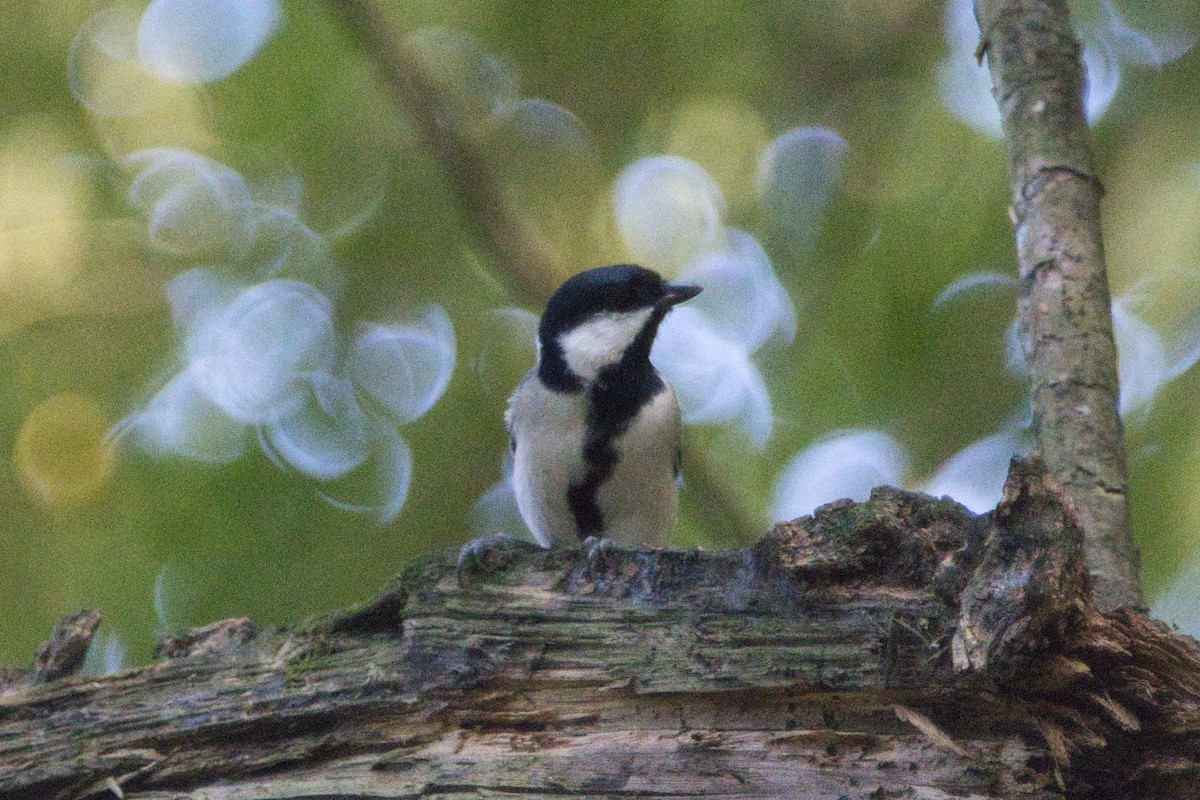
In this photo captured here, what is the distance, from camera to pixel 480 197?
14.6 ft

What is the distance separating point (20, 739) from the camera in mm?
2518

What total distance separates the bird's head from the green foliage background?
63cm

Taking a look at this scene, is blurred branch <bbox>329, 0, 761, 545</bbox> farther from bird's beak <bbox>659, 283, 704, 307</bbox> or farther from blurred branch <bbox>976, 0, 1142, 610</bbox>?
blurred branch <bbox>976, 0, 1142, 610</bbox>

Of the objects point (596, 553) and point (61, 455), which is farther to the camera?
point (61, 455)

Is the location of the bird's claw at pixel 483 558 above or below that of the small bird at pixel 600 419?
below

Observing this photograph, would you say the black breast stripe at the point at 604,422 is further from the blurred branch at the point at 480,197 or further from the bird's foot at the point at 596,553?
the bird's foot at the point at 596,553

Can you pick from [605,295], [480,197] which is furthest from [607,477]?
[480,197]

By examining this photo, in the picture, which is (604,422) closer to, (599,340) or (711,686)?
(599,340)

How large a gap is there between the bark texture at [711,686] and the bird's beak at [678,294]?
6.08 ft

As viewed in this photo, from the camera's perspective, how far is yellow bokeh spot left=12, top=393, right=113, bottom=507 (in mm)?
4254

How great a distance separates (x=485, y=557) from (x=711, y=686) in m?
0.55

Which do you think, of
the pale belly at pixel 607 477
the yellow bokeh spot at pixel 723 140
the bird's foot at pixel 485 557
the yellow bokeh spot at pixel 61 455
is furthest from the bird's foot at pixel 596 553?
the yellow bokeh spot at pixel 723 140

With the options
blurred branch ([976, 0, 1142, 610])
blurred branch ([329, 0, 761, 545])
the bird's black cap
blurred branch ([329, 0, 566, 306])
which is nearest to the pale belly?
the bird's black cap

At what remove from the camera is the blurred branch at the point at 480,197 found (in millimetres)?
4375
